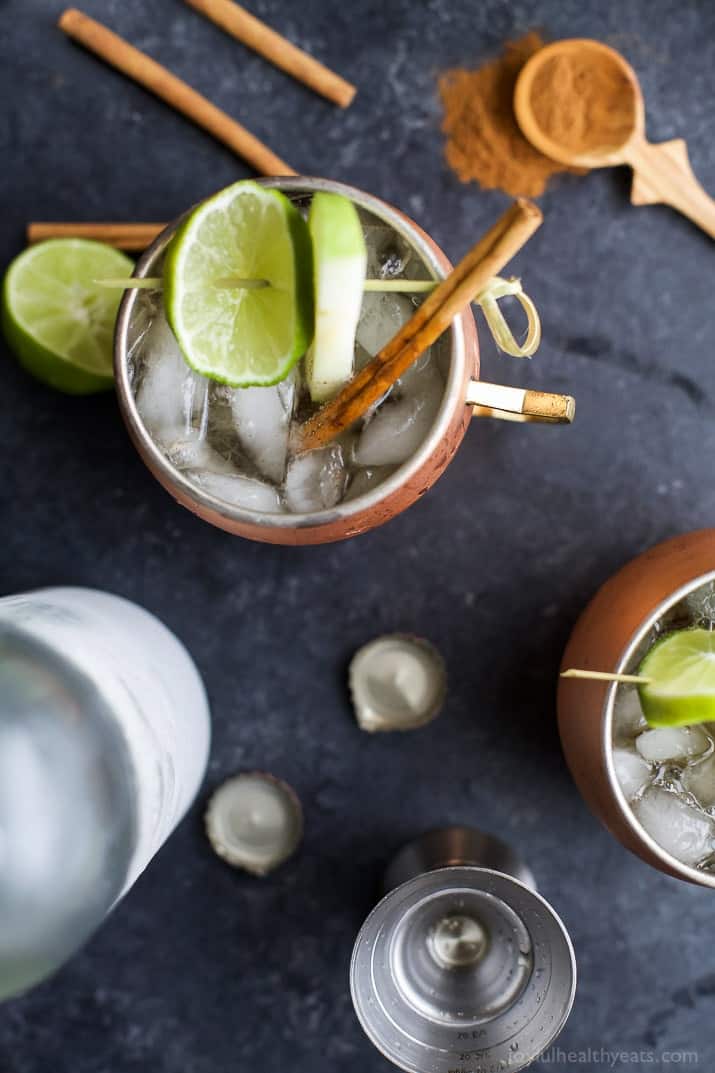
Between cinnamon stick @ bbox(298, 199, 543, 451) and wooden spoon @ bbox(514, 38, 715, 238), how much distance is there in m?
0.45

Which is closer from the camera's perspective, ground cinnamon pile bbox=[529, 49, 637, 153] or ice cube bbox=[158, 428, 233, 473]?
ice cube bbox=[158, 428, 233, 473]

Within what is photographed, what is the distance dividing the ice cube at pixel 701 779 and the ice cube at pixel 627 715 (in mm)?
78

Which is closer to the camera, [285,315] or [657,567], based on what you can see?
[285,315]

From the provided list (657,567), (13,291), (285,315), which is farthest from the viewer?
(13,291)

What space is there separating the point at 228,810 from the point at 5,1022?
1.29 ft

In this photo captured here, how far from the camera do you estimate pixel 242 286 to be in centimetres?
90

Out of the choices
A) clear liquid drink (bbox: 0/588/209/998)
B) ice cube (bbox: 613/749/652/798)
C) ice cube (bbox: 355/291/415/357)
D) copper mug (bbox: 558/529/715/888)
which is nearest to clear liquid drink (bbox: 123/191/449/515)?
ice cube (bbox: 355/291/415/357)

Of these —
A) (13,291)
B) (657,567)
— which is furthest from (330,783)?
(13,291)

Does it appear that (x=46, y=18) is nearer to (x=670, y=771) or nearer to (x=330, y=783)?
(x=330, y=783)

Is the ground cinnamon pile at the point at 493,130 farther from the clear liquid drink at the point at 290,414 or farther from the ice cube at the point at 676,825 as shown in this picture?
the ice cube at the point at 676,825

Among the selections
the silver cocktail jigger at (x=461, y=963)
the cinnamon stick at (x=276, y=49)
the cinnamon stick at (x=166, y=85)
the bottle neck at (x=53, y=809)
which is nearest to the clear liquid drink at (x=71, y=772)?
the bottle neck at (x=53, y=809)

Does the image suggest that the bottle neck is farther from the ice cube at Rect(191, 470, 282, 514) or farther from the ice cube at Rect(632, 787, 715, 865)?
the ice cube at Rect(632, 787, 715, 865)

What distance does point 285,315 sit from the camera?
0.89m

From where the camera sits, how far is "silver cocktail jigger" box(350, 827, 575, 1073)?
3.68 feet
